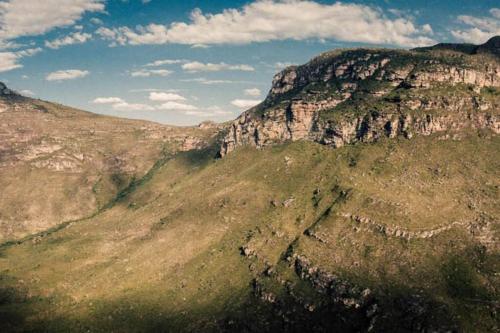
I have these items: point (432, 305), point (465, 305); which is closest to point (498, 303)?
point (465, 305)

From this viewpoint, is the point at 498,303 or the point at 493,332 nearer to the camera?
the point at 493,332

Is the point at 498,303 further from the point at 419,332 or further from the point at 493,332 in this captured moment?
the point at 419,332

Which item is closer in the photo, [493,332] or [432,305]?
[493,332]

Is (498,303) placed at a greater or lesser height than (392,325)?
greater

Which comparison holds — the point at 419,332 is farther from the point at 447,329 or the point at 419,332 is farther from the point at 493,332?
the point at 493,332

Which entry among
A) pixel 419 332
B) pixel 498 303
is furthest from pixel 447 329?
pixel 498 303

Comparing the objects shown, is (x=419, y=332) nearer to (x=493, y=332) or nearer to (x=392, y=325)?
(x=392, y=325)
